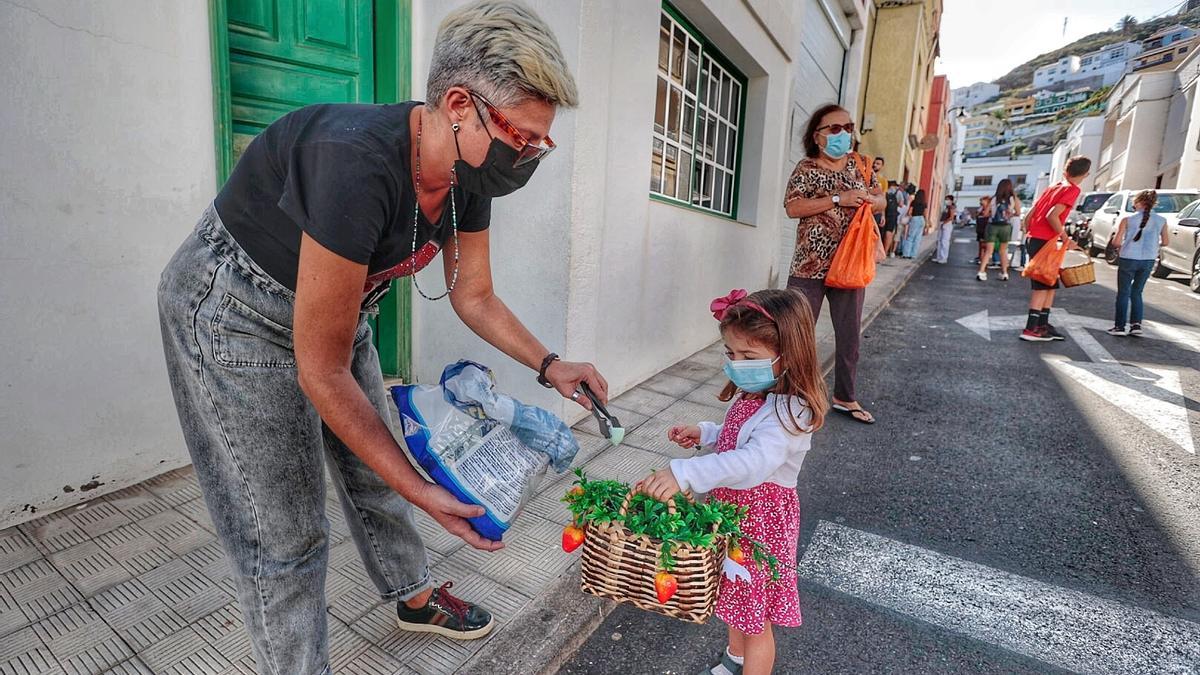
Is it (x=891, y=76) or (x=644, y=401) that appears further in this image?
(x=891, y=76)

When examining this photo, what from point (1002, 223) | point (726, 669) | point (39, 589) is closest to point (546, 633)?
point (726, 669)

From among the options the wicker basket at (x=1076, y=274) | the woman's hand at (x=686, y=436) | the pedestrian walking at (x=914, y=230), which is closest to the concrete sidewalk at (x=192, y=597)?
the woman's hand at (x=686, y=436)

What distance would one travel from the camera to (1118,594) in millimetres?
2609

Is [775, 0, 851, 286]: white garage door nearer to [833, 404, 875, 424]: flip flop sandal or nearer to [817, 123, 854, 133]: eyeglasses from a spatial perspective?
[817, 123, 854, 133]: eyeglasses

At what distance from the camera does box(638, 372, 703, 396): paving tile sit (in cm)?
498

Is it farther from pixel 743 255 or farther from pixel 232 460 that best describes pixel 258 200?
pixel 743 255

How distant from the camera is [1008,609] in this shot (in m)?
2.48

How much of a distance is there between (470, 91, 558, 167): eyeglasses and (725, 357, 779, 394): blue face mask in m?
0.92

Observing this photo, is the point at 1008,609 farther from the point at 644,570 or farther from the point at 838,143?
the point at 838,143

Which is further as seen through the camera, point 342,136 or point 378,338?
point 378,338

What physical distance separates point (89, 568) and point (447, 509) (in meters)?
1.98

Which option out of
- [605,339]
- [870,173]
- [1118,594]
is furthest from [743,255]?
[1118,594]

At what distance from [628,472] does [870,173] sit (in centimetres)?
281

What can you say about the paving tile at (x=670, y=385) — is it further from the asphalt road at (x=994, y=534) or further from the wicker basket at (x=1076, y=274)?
the wicker basket at (x=1076, y=274)
